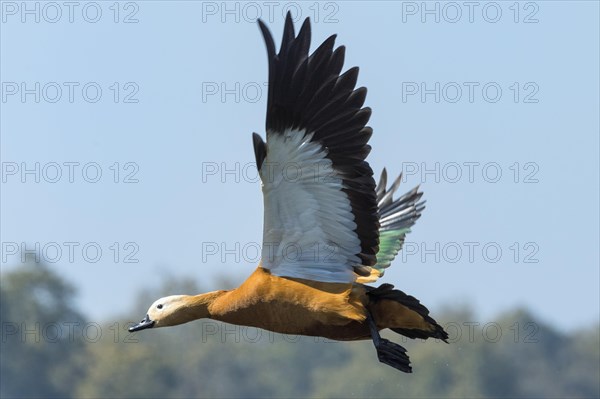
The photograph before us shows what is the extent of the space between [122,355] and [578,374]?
15.4m

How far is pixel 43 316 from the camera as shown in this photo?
4994 centimetres

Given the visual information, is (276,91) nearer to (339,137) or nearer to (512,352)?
(339,137)

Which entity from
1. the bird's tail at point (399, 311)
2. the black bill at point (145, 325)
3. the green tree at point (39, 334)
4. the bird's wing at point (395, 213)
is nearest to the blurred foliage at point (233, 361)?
the green tree at point (39, 334)

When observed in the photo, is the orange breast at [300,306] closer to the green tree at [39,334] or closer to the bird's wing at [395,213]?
the bird's wing at [395,213]

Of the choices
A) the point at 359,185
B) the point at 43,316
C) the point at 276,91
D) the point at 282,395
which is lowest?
the point at 282,395

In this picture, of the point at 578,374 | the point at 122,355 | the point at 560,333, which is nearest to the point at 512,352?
the point at 578,374

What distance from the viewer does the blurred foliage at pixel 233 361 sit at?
4462 cm

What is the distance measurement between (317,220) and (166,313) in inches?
76.6

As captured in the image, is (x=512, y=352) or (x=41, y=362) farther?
(x=512, y=352)

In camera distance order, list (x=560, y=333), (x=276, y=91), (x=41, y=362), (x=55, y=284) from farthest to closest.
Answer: (x=560, y=333), (x=55, y=284), (x=41, y=362), (x=276, y=91)

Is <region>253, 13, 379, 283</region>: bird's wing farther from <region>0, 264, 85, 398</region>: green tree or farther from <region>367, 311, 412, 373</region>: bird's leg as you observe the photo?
<region>0, 264, 85, 398</region>: green tree

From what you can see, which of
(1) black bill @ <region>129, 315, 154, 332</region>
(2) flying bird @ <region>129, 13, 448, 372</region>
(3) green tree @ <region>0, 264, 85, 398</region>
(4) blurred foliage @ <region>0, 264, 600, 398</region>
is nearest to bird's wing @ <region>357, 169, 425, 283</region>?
(2) flying bird @ <region>129, 13, 448, 372</region>

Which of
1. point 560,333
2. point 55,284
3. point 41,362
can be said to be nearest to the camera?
point 41,362

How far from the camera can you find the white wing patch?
1361cm
